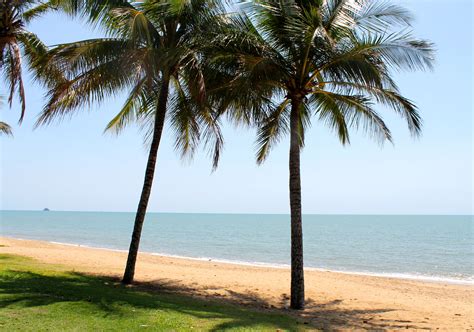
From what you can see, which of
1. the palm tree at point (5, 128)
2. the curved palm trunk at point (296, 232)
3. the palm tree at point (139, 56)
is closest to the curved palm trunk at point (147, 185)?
the palm tree at point (139, 56)

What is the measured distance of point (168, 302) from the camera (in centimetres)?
854

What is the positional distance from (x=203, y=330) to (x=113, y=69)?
5.64 metres

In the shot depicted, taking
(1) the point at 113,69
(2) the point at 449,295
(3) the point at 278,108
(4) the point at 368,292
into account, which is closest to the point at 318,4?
(3) the point at 278,108

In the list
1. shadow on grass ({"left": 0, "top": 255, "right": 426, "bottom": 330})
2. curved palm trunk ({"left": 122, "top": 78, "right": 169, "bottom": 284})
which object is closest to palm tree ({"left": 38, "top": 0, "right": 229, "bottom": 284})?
curved palm trunk ({"left": 122, "top": 78, "right": 169, "bottom": 284})

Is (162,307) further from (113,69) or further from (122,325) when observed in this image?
(113,69)

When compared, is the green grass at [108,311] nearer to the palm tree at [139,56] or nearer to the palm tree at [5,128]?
the palm tree at [139,56]

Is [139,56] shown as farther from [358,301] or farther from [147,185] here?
[358,301]

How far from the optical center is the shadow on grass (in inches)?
287

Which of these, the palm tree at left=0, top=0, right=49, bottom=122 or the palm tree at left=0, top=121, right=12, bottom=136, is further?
the palm tree at left=0, top=121, right=12, bottom=136

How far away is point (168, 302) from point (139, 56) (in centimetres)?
Answer: 490

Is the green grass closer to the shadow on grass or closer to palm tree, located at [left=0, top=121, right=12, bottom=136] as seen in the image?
the shadow on grass

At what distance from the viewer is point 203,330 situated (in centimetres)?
634

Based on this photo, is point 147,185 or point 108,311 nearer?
point 108,311

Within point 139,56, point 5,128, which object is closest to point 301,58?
point 139,56
